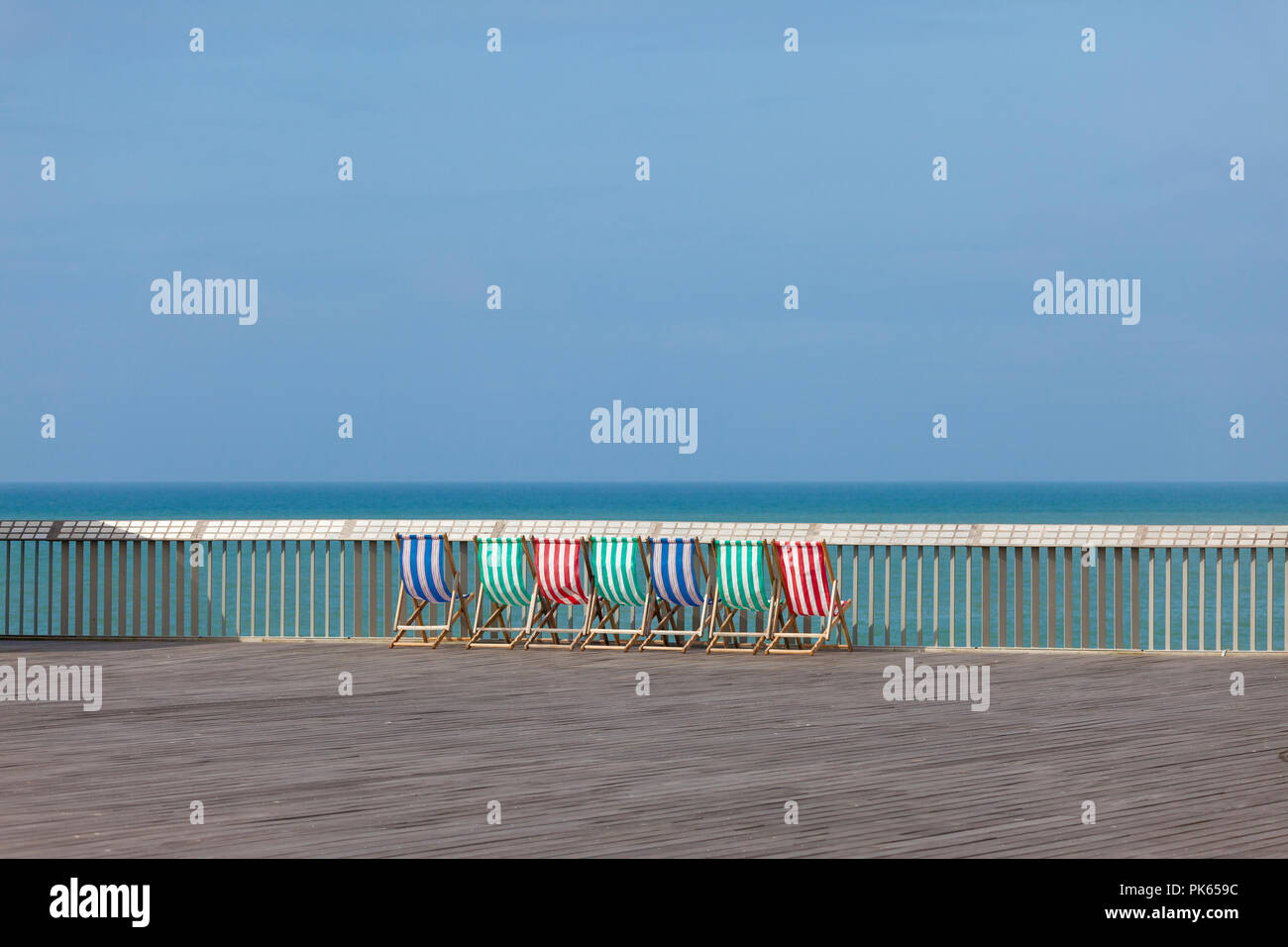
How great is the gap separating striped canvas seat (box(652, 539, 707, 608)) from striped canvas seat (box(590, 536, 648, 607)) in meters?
0.16

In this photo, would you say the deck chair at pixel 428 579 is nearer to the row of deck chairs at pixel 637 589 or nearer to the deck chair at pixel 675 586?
the row of deck chairs at pixel 637 589

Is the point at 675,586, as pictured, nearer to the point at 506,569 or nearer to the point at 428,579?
the point at 506,569

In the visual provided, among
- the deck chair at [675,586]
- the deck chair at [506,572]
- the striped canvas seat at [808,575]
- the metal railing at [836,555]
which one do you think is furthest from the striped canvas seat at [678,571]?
the deck chair at [506,572]

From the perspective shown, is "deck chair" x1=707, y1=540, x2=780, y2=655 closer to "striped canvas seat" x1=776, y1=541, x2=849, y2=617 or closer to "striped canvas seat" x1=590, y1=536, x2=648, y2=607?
"striped canvas seat" x1=776, y1=541, x2=849, y2=617

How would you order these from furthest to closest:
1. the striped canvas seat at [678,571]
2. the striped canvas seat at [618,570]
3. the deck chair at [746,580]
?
1. the striped canvas seat at [618,570]
2. the striped canvas seat at [678,571]
3. the deck chair at [746,580]

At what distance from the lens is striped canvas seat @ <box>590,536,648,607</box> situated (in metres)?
12.1

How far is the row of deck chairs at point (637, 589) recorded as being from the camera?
1185 centimetres

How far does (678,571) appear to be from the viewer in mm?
11961

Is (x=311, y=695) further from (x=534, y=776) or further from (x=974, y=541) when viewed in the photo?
(x=974, y=541)

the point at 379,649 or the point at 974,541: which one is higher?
the point at 974,541
